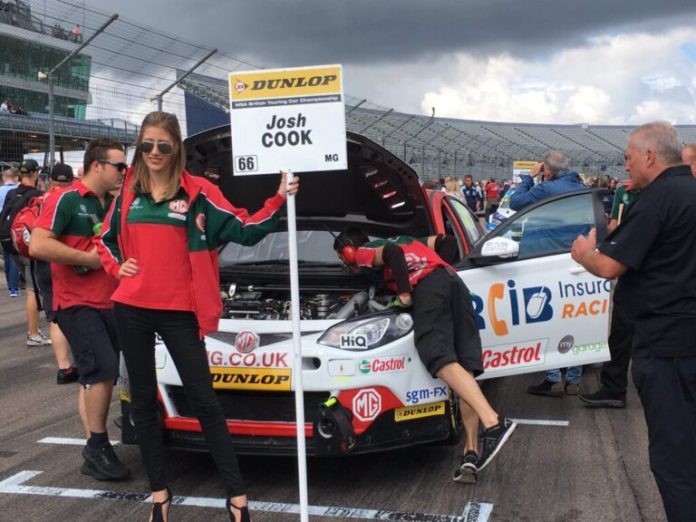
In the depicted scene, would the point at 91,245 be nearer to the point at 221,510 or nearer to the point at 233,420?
the point at 233,420

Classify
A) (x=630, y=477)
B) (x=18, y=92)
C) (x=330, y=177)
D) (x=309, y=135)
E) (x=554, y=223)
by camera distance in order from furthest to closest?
(x=18, y=92)
(x=554, y=223)
(x=330, y=177)
(x=630, y=477)
(x=309, y=135)

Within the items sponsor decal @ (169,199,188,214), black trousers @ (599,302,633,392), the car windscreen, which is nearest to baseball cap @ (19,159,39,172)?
the car windscreen

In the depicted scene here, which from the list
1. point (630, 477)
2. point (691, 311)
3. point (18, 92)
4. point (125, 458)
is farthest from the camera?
point (18, 92)

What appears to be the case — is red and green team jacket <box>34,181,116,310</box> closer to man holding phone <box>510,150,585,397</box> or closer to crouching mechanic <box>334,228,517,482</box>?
crouching mechanic <box>334,228,517,482</box>

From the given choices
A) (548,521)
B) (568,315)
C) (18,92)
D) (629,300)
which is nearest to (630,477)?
(548,521)

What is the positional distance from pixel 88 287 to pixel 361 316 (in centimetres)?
161

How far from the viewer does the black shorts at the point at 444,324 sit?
4.25 metres

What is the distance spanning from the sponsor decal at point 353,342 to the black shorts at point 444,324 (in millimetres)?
319

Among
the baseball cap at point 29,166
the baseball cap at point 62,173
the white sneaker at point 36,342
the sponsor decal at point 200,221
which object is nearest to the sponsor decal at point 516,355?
the sponsor decal at point 200,221

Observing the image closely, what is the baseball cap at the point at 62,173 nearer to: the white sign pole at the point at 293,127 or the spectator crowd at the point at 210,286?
the spectator crowd at the point at 210,286

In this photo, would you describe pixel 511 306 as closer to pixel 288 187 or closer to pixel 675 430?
pixel 675 430

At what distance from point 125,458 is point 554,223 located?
3368 millimetres

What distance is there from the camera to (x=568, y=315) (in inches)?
208

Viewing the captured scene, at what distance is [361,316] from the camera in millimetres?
4359
